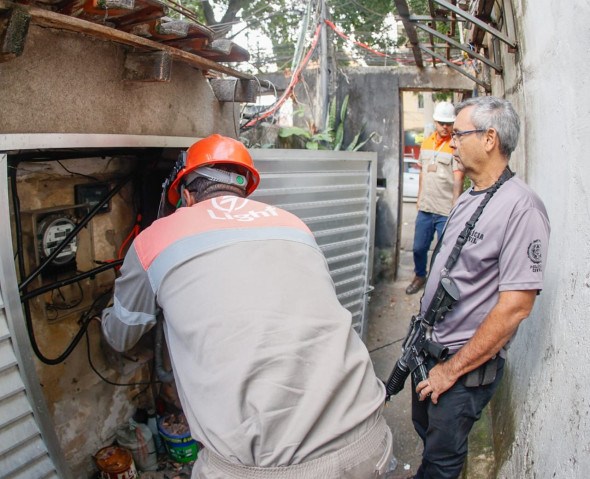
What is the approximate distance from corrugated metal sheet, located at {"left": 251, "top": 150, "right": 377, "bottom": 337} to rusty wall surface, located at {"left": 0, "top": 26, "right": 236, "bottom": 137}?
2.55 feet

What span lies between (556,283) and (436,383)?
808 mm

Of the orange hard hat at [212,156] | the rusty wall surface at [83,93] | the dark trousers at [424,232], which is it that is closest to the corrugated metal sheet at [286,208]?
the rusty wall surface at [83,93]

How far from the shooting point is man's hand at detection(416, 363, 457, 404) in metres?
2.52

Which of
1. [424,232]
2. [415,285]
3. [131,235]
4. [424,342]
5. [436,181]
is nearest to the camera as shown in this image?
[424,342]

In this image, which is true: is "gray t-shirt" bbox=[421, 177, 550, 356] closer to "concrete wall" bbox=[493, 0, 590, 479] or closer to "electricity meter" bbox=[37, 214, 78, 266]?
"concrete wall" bbox=[493, 0, 590, 479]

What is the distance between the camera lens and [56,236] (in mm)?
3125

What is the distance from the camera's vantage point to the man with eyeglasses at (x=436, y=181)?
6505 millimetres

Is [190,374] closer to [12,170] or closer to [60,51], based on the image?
[12,170]

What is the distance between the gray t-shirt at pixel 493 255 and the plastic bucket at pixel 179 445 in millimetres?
2255

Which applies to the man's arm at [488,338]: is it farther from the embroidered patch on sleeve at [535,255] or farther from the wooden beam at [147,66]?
the wooden beam at [147,66]

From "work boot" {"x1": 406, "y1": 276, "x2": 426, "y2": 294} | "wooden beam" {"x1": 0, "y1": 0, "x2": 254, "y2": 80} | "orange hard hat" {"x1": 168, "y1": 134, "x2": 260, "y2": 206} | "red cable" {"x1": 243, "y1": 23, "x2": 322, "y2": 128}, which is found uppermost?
"red cable" {"x1": 243, "y1": 23, "x2": 322, "y2": 128}

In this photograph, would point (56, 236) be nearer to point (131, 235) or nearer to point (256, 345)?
point (131, 235)

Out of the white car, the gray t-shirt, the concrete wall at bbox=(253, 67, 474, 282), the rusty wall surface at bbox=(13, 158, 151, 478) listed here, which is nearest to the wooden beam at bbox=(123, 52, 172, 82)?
the rusty wall surface at bbox=(13, 158, 151, 478)

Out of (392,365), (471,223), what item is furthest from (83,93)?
(392,365)
